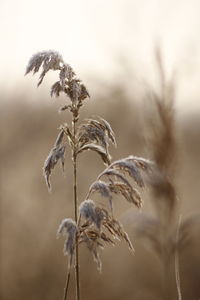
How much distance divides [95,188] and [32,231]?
30.7ft

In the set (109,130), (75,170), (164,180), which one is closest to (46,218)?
(109,130)

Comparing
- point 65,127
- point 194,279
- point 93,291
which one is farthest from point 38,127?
point 65,127

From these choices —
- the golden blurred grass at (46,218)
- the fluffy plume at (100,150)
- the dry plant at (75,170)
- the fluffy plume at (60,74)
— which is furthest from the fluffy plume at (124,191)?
the golden blurred grass at (46,218)

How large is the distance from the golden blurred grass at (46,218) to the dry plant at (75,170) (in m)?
8.21

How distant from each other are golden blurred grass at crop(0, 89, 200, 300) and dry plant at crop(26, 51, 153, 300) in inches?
323

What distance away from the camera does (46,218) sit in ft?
36.5

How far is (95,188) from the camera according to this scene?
2.05m

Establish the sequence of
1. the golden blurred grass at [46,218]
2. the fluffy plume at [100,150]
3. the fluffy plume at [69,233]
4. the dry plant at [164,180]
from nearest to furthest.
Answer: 1. the dry plant at [164,180]
2. the fluffy plume at [69,233]
3. the fluffy plume at [100,150]
4. the golden blurred grass at [46,218]

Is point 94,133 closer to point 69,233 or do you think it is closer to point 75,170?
point 75,170

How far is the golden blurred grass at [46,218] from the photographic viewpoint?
10906mm

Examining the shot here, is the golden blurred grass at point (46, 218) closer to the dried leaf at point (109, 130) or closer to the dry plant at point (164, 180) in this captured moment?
the dried leaf at point (109, 130)

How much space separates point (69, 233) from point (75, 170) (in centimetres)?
20

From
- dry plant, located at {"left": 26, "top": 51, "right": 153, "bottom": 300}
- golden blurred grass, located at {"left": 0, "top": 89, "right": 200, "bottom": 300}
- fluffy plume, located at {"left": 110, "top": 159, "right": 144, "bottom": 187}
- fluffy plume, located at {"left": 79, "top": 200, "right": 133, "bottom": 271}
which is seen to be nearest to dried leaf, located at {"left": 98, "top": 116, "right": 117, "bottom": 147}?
dry plant, located at {"left": 26, "top": 51, "right": 153, "bottom": 300}

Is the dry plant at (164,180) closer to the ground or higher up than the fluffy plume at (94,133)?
closer to the ground
